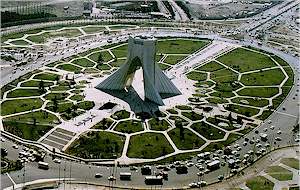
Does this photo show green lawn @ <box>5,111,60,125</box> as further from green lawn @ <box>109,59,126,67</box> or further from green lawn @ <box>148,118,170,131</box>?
green lawn @ <box>109,59,126,67</box>

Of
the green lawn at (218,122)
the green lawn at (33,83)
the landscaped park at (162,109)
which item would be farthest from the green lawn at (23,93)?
the green lawn at (218,122)

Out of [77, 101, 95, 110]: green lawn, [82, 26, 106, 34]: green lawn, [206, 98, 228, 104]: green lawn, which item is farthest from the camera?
[82, 26, 106, 34]: green lawn

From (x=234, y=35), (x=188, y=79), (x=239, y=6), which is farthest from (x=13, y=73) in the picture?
(x=239, y=6)

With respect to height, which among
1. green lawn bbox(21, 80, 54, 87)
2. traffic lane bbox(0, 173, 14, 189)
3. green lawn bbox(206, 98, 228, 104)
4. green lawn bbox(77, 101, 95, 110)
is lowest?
traffic lane bbox(0, 173, 14, 189)

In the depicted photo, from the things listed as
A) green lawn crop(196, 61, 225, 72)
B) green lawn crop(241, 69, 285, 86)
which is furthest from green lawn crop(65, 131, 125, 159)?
green lawn crop(196, 61, 225, 72)

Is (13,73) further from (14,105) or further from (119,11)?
(119,11)
